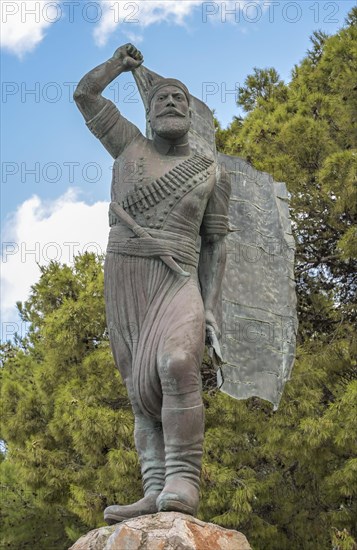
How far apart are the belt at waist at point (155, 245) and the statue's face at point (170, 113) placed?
0.66 meters

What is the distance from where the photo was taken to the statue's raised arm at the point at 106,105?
5238mm

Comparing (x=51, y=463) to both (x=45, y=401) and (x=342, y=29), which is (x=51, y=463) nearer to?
(x=45, y=401)

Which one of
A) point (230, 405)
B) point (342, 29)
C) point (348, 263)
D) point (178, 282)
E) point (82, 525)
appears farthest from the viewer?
point (82, 525)

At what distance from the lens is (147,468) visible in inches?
191

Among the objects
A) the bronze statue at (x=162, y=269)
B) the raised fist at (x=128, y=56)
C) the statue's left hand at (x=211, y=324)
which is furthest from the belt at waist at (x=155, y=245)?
the raised fist at (x=128, y=56)

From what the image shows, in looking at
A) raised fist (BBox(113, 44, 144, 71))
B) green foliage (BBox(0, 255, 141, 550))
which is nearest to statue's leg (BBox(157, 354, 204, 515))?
raised fist (BBox(113, 44, 144, 71))

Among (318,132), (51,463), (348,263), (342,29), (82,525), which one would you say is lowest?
(82,525)

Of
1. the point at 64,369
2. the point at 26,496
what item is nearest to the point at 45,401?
the point at 64,369

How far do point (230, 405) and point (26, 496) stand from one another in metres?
7.15

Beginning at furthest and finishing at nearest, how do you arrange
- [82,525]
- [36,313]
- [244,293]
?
1. [36,313]
2. [82,525]
3. [244,293]

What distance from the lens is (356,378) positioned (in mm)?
11852

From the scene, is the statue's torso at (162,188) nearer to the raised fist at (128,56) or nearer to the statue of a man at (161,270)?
the statue of a man at (161,270)

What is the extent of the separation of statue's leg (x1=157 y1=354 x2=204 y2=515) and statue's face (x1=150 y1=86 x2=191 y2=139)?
1.44m

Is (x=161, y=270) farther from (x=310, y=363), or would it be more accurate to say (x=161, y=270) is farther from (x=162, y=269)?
(x=310, y=363)
